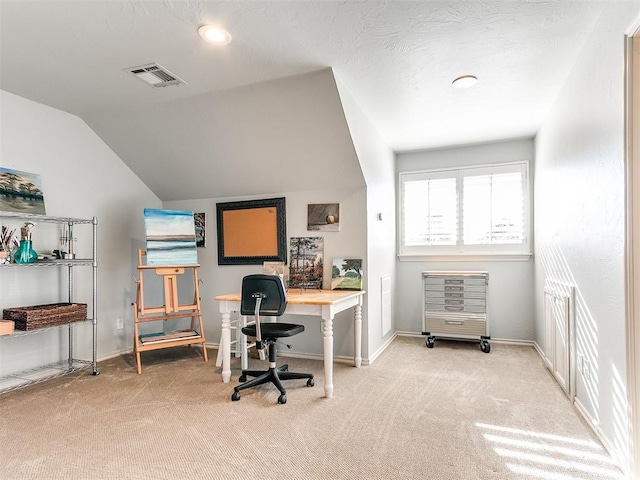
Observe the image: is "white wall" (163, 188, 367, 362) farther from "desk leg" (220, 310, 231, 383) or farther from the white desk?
"desk leg" (220, 310, 231, 383)

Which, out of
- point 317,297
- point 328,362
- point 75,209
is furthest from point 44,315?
point 328,362

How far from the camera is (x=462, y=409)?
8.43 feet

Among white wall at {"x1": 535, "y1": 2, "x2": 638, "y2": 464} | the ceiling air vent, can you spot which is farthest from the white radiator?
the ceiling air vent

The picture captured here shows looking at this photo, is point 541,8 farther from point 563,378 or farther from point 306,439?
point 306,439

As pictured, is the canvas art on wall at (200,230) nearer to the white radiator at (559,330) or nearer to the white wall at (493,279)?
the white wall at (493,279)

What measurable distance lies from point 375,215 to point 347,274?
778 millimetres

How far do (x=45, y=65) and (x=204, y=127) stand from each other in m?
1.25

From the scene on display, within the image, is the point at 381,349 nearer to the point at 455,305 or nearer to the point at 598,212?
the point at 455,305

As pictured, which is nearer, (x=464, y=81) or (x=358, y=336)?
(x=464, y=81)

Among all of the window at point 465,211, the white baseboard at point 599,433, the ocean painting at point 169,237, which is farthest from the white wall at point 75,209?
the white baseboard at point 599,433

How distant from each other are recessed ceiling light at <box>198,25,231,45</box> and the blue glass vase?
2181 millimetres

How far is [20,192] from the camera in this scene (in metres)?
3.08

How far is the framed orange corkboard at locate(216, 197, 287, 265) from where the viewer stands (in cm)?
405

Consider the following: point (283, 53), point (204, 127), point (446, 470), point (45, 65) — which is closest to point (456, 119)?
point (283, 53)
